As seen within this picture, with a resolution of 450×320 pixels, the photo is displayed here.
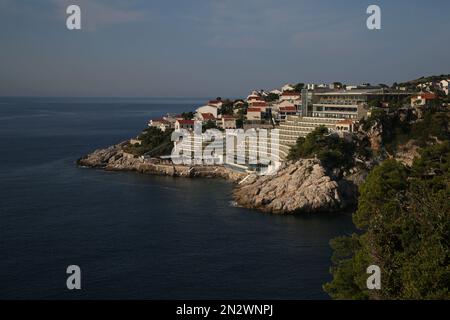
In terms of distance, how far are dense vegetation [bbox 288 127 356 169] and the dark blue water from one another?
4378mm

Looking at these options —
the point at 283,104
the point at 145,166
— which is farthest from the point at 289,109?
the point at 145,166

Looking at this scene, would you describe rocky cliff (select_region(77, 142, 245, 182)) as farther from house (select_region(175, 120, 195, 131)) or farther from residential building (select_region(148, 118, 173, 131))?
house (select_region(175, 120, 195, 131))

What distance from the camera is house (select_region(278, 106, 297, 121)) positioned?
40.1m

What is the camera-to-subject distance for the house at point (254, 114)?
134 ft

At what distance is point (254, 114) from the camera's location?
41.1 m

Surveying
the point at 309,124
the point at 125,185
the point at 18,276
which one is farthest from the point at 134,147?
the point at 18,276

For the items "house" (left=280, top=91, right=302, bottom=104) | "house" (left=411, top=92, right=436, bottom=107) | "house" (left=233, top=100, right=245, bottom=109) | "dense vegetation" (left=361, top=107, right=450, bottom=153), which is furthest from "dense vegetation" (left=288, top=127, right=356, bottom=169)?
"house" (left=233, top=100, right=245, bottom=109)

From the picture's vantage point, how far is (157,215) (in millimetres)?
22297

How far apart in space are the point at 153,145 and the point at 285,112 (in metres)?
10.3

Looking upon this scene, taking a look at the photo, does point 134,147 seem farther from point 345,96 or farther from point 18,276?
point 18,276

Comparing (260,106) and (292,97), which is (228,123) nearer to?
(260,106)

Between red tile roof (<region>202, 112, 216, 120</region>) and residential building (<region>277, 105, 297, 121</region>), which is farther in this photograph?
red tile roof (<region>202, 112, 216, 120</region>)

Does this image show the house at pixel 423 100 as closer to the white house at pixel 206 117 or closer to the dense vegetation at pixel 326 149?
the dense vegetation at pixel 326 149
